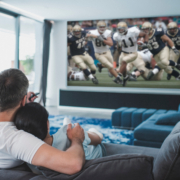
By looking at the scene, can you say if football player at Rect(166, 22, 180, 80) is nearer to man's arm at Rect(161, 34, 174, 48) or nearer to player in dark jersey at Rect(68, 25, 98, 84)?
man's arm at Rect(161, 34, 174, 48)

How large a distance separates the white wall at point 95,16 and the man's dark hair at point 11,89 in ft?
15.4

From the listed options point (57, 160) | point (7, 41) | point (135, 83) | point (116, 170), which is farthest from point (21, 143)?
point (135, 83)

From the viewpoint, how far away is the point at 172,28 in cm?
675

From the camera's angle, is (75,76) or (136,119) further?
(75,76)

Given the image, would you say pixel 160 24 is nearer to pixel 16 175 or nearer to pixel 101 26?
pixel 101 26

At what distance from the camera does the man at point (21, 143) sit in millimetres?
1048

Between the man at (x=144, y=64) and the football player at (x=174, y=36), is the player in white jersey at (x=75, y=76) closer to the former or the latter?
the man at (x=144, y=64)

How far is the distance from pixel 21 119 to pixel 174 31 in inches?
256

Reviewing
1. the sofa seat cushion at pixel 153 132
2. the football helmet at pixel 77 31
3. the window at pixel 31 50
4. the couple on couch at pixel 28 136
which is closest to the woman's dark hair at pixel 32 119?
the couple on couch at pixel 28 136

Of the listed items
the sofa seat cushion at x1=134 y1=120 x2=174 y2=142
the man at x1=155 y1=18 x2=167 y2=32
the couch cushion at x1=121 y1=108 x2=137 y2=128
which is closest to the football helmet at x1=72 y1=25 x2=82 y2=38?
the man at x1=155 y1=18 x2=167 y2=32

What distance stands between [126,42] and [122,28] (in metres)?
0.45

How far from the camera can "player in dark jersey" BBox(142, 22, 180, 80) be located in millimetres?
6820

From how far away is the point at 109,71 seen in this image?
739 centimetres

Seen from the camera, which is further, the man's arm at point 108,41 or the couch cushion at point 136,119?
the man's arm at point 108,41
